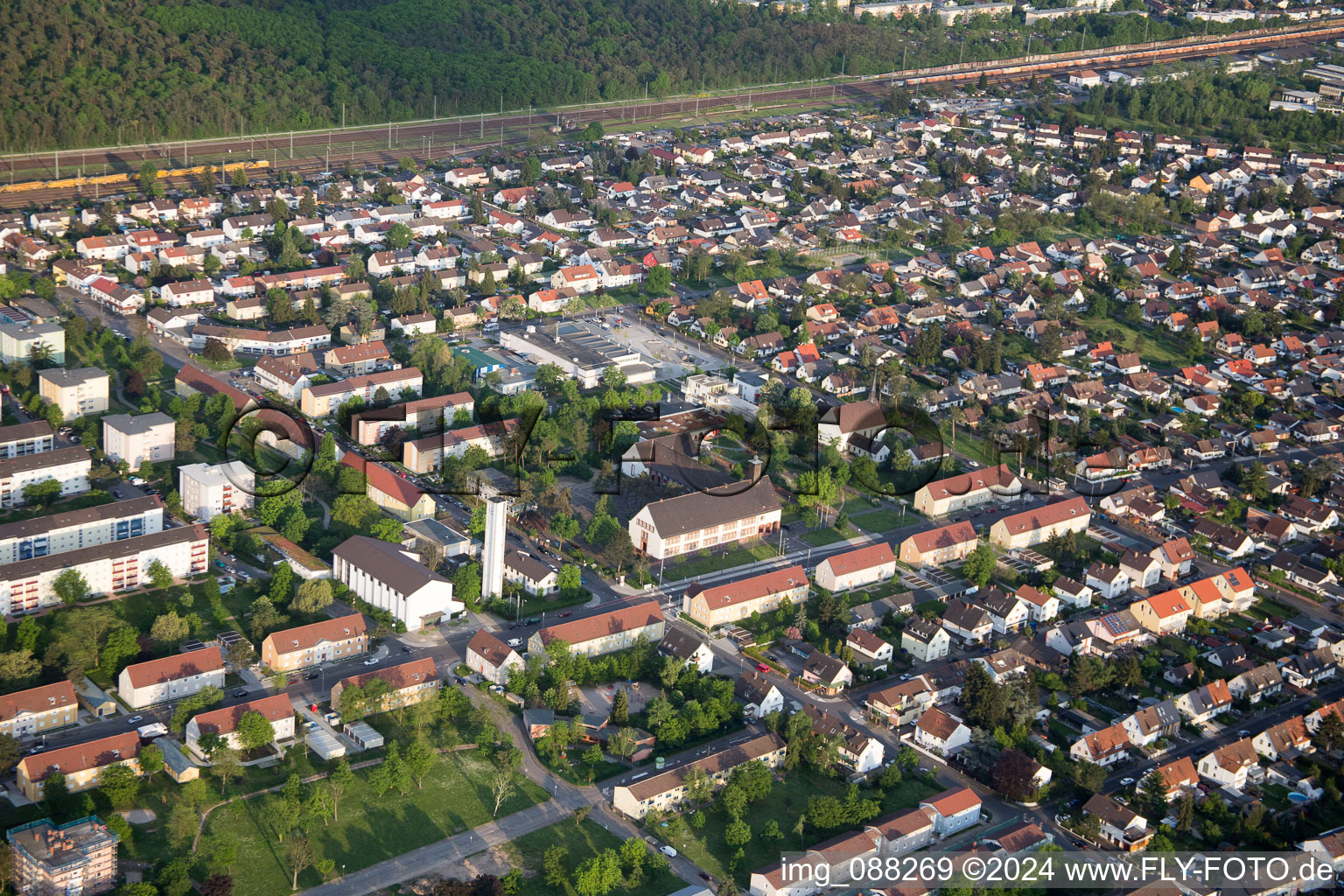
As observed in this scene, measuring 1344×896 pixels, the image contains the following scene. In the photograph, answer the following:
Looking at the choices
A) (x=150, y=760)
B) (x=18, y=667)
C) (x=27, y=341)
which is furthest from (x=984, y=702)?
(x=27, y=341)

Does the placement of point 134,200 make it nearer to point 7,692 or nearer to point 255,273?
point 255,273

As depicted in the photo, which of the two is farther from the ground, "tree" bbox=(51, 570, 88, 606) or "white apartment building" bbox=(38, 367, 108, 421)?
"white apartment building" bbox=(38, 367, 108, 421)

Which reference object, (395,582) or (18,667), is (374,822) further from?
(18,667)

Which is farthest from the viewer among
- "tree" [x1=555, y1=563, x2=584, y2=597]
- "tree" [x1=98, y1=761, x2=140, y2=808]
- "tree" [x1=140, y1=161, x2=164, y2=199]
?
"tree" [x1=140, y1=161, x2=164, y2=199]

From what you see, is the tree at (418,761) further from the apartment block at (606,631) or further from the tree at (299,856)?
the apartment block at (606,631)

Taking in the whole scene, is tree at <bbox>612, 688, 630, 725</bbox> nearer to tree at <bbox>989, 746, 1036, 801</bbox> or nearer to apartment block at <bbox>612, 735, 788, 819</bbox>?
apartment block at <bbox>612, 735, 788, 819</bbox>

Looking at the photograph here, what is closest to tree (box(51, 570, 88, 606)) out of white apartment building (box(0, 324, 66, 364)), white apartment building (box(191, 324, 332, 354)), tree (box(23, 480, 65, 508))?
tree (box(23, 480, 65, 508))
